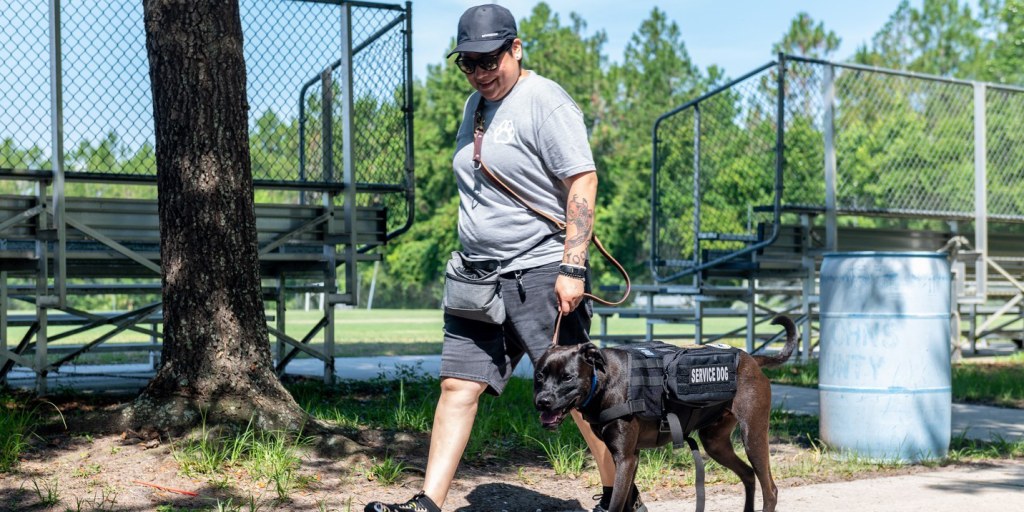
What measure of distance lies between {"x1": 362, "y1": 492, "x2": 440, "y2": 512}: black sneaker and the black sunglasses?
5.29 feet

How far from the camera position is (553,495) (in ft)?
16.7

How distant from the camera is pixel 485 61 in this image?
405cm

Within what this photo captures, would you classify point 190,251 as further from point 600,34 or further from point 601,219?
point 600,34

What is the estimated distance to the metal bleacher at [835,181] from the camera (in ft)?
39.0

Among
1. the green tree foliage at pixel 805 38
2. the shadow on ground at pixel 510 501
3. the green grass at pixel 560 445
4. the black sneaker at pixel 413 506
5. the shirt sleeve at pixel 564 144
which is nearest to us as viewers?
the black sneaker at pixel 413 506

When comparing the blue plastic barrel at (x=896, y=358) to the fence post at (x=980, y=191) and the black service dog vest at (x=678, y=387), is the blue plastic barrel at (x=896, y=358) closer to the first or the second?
the black service dog vest at (x=678, y=387)

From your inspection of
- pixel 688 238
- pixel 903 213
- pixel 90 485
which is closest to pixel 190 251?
pixel 90 485

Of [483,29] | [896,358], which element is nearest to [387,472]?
[483,29]

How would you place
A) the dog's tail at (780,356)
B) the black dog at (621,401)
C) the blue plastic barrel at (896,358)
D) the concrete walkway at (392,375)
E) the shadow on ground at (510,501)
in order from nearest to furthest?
the black dog at (621,401), the dog's tail at (780,356), the shadow on ground at (510,501), the blue plastic barrel at (896,358), the concrete walkway at (392,375)

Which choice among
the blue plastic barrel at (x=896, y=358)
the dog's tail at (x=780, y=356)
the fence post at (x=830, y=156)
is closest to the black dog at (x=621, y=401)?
the dog's tail at (x=780, y=356)

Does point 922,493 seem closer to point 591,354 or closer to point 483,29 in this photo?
point 591,354

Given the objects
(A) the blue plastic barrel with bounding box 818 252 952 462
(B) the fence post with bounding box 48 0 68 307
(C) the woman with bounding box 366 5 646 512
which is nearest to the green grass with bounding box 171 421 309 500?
(C) the woman with bounding box 366 5 646 512

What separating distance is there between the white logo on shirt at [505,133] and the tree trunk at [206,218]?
2.30m

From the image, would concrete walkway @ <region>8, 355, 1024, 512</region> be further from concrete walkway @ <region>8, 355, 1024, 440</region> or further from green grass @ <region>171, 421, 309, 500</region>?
green grass @ <region>171, 421, 309, 500</region>
